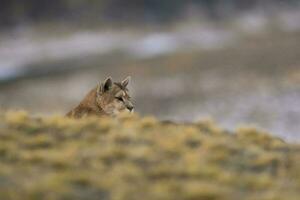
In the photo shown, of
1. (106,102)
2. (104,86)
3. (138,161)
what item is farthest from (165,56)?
(138,161)

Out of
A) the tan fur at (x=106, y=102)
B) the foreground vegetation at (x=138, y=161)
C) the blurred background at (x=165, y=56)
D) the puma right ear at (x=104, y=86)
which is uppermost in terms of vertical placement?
the blurred background at (x=165, y=56)

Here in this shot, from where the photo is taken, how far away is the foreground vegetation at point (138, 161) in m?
12.8

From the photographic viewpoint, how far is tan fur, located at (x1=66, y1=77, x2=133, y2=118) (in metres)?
18.9

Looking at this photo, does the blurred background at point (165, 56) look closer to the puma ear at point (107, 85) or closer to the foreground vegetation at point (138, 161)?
the puma ear at point (107, 85)

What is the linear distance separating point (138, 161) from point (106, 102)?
4.68 meters

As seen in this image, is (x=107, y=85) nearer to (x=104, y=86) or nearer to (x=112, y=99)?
(x=104, y=86)

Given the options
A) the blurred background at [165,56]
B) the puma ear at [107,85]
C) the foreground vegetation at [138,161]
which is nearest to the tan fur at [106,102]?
the puma ear at [107,85]

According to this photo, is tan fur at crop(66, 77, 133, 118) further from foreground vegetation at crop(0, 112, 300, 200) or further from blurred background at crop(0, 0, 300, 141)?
blurred background at crop(0, 0, 300, 141)

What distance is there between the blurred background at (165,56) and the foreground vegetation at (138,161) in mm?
22112

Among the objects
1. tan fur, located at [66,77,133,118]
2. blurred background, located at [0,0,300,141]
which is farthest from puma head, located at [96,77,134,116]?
blurred background, located at [0,0,300,141]

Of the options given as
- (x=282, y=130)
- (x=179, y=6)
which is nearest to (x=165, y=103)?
(x=282, y=130)

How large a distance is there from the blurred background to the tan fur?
1998 centimetres

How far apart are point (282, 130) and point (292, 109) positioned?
5.97 metres

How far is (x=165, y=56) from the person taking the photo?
8138 centimetres
